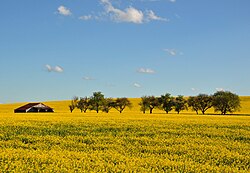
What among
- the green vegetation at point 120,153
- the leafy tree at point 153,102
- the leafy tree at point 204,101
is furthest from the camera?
the leafy tree at point 153,102

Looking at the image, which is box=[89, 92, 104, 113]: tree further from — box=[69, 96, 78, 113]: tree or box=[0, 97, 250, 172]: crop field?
box=[0, 97, 250, 172]: crop field

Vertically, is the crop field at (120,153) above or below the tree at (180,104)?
below

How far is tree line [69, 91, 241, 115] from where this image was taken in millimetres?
104375

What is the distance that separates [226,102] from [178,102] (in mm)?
15591

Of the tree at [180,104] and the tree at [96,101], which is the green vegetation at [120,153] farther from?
the tree at [96,101]

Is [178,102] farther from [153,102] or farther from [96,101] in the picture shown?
[96,101]

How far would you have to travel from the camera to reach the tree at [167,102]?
113 meters

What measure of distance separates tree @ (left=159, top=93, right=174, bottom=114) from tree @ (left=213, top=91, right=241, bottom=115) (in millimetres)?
14295

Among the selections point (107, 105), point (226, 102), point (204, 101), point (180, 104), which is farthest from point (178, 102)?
point (107, 105)

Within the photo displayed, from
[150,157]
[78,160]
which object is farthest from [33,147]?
[150,157]

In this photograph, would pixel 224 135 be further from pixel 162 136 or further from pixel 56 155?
pixel 56 155

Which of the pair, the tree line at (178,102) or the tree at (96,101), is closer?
the tree line at (178,102)

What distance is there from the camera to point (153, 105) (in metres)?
118

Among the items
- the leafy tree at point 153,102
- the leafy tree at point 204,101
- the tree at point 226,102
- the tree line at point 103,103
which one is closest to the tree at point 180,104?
the leafy tree at point 204,101
